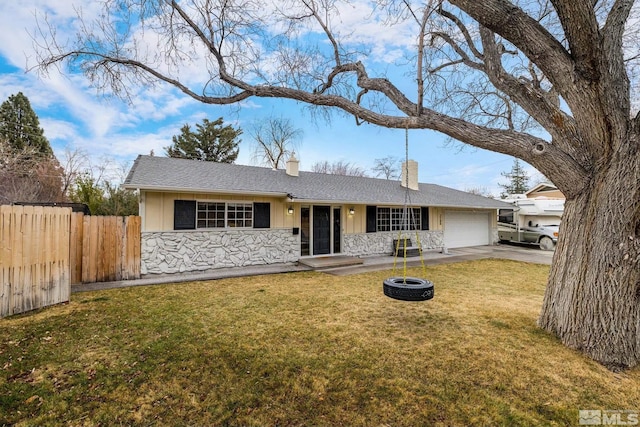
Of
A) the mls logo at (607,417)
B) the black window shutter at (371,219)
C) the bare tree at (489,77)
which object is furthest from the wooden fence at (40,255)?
the black window shutter at (371,219)

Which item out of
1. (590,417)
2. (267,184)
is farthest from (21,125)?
(590,417)

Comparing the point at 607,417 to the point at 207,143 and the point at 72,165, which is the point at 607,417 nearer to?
the point at 72,165

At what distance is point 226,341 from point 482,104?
25.3ft

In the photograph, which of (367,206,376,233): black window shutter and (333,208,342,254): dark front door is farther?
(367,206,376,233): black window shutter

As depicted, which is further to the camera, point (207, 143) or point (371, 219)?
point (207, 143)

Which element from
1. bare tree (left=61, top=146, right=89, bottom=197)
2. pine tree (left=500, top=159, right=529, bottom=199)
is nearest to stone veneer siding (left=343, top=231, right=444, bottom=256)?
bare tree (left=61, top=146, right=89, bottom=197)

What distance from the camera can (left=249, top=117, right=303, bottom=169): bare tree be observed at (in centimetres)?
2334

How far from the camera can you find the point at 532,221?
52.1 ft

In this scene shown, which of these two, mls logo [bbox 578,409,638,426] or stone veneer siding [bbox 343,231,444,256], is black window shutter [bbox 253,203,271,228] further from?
mls logo [bbox 578,409,638,426]

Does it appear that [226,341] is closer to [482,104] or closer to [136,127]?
[482,104]

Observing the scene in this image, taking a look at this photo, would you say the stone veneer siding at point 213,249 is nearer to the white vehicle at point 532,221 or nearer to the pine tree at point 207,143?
the white vehicle at point 532,221

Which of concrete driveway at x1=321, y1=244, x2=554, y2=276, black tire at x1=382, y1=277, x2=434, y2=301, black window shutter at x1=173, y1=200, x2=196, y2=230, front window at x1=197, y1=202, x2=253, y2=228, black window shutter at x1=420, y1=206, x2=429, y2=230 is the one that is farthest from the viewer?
black window shutter at x1=420, y1=206, x2=429, y2=230

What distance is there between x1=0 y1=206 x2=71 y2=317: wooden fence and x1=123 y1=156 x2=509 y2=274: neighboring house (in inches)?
77.5

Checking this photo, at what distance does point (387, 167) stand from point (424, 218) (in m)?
17.4
